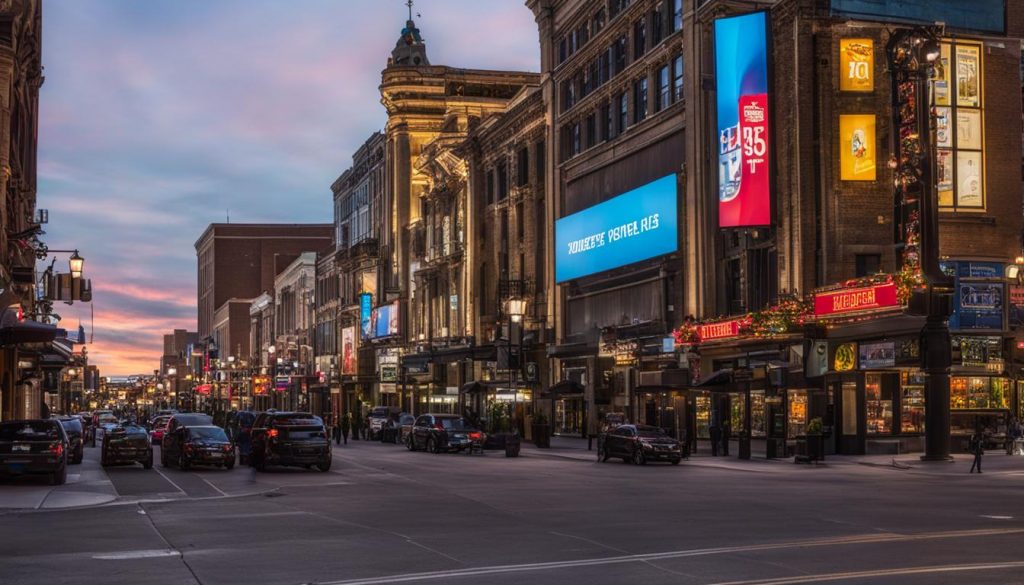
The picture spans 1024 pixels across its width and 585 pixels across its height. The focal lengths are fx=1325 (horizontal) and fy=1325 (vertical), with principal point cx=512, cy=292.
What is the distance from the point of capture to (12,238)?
5103 centimetres

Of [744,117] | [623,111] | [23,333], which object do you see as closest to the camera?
[23,333]

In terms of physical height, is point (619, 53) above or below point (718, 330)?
above

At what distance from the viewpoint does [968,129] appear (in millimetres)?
51000

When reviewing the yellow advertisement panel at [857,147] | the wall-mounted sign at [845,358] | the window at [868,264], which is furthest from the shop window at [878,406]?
the yellow advertisement panel at [857,147]

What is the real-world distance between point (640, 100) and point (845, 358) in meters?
21.8

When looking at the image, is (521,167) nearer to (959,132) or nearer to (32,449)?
(959,132)

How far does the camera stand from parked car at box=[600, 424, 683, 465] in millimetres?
45969

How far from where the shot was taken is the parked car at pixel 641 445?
45969 mm

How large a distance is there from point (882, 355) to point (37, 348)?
3758cm

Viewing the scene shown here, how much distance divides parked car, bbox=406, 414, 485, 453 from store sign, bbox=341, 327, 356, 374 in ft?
199

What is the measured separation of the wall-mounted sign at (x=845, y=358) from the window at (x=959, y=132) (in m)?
6.61

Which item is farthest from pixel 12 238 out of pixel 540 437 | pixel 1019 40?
pixel 1019 40

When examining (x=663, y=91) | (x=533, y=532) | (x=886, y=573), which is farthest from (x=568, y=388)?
(x=886, y=573)

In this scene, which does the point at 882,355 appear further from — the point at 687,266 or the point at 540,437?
the point at 540,437
